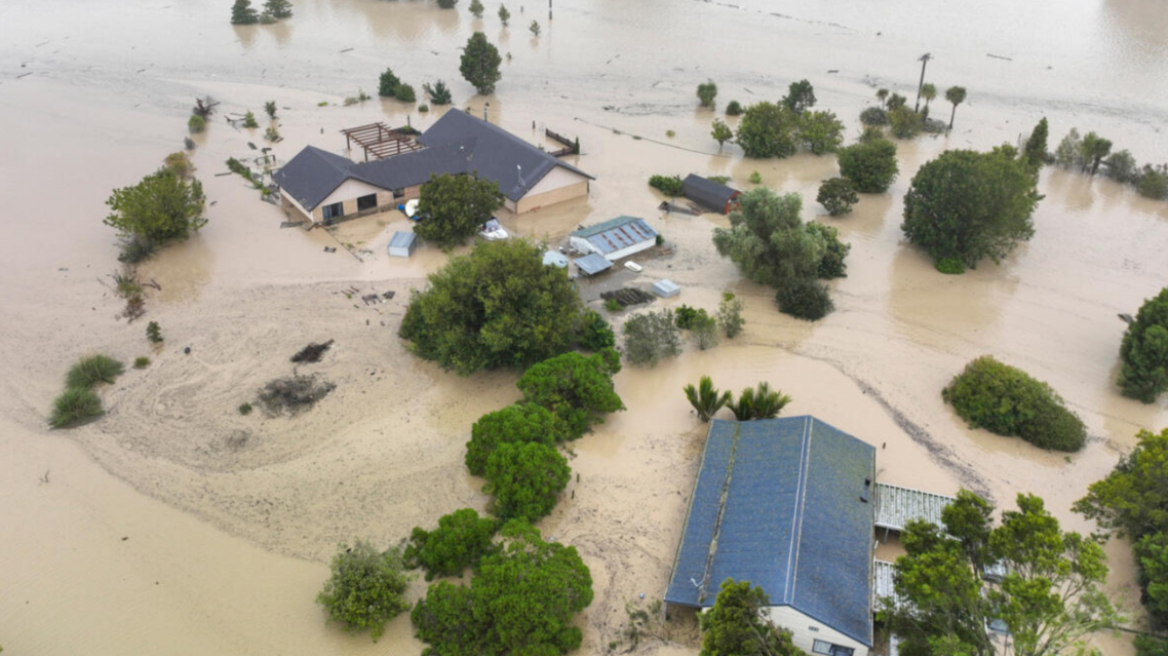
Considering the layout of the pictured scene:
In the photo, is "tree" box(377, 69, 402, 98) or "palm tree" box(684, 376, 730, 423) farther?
"tree" box(377, 69, 402, 98)

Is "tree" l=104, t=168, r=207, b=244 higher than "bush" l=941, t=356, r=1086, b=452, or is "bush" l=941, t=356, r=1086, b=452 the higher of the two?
"tree" l=104, t=168, r=207, b=244

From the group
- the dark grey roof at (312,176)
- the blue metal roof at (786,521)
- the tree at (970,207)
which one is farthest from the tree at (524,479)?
the tree at (970,207)

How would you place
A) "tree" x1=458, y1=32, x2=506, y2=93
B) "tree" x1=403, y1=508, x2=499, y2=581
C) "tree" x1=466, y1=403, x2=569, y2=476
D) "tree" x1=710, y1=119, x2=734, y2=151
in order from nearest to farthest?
"tree" x1=403, y1=508, x2=499, y2=581, "tree" x1=466, y1=403, x2=569, y2=476, "tree" x1=710, y1=119, x2=734, y2=151, "tree" x1=458, y1=32, x2=506, y2=93

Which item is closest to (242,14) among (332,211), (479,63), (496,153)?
(479,63)

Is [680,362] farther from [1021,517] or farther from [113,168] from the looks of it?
[113,168]

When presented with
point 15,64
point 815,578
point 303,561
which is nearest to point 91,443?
point 303,561

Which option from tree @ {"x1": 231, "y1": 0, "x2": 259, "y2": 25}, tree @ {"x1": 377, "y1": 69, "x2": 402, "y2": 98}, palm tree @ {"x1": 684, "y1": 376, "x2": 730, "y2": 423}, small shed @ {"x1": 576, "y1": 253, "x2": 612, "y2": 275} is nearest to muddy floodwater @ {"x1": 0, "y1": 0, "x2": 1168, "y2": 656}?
palm tree @ {"x1": 684, "y1": 376, "x2": 730, "y2": 423}

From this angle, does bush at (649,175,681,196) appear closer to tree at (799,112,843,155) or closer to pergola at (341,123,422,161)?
tree at (799,112,843,155)
